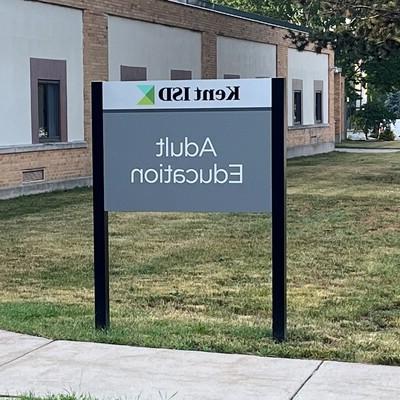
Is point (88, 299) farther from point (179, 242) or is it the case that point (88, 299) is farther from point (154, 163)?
point (179, 242)

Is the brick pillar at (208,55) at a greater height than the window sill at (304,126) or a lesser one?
greater

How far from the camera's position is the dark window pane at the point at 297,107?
128 feet

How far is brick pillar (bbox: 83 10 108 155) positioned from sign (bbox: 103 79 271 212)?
648 inches

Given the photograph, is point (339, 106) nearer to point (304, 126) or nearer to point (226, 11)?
point (304, 126)

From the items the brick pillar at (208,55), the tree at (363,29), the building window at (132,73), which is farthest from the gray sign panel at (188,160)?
the brick pillar at (208,55)

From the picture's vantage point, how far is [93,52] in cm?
2381

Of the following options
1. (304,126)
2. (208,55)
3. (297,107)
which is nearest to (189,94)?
(208,55)

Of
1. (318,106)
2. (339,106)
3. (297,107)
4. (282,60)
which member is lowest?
(297,107)

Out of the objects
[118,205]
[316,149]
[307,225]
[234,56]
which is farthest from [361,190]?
[316,149]

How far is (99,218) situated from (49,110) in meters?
15.5

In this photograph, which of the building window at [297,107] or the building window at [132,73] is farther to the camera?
the building window at [297,107]

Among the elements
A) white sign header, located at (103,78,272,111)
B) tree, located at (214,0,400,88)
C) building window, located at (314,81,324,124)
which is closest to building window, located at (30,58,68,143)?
tree, located at (214,0,400,88)

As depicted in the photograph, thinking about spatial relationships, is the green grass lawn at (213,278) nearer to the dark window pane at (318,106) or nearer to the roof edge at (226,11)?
the roof edge at (226,11)

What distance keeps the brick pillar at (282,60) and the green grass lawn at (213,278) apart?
19013mm
